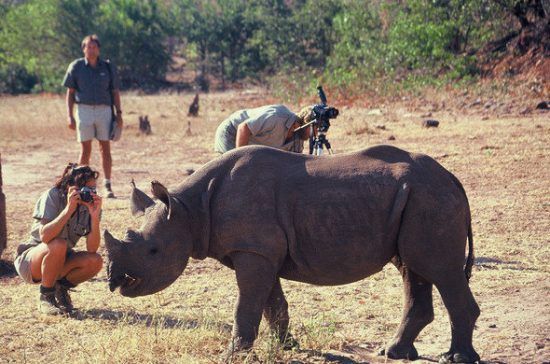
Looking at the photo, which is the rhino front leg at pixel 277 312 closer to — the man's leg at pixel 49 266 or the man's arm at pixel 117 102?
the man's leg at pixel 49 266

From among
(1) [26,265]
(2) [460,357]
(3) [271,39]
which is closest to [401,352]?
(2) [460,357]

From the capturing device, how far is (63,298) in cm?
725

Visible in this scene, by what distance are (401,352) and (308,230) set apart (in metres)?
1.03

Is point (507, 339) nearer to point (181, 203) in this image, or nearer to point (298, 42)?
point (181, 203)

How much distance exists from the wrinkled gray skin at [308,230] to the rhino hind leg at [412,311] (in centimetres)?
26

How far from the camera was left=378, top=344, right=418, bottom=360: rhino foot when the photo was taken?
19.5 feet

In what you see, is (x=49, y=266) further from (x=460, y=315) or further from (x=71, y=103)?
(x=71, y=103)

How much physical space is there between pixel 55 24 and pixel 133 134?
2320cm

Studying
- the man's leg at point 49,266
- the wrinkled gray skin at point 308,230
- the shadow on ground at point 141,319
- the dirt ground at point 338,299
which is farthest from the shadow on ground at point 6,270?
the wrinkled gray skin at point 308,230

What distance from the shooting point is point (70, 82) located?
481 inches

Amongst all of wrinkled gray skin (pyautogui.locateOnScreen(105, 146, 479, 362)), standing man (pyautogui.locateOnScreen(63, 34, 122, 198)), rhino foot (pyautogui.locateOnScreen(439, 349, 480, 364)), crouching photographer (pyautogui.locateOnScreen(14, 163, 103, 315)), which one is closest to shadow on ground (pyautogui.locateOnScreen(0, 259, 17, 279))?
crouching photographer (pyautogui.locateOnScreen(14, 163, 103, 315))

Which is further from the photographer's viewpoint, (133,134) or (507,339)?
(133,134)

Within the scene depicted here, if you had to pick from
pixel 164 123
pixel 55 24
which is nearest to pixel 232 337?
pixel 164 123

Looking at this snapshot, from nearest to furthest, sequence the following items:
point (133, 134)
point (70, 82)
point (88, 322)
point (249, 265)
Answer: point (249, 265) → point (88, 322) → point (70, 82) → point (133, 134)
